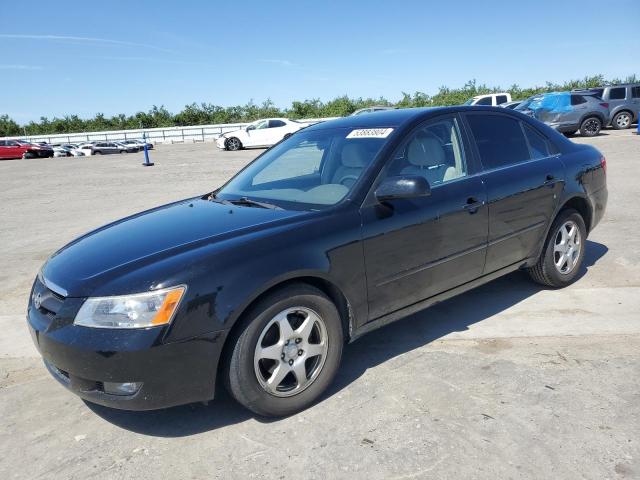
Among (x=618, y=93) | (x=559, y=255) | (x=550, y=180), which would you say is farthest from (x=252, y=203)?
(x=618, y=93)

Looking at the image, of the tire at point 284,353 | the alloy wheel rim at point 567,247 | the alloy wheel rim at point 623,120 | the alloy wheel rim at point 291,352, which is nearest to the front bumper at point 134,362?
the tire at point 284,353

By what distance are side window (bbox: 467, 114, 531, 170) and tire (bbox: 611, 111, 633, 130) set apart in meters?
21.8

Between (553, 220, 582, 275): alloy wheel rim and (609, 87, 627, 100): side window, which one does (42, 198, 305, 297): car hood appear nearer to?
(553, 220, 582, 275): alloy wheel rim

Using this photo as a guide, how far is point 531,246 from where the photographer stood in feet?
14.4

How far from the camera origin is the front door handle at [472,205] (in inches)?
148

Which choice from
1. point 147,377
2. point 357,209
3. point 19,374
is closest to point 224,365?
point 147,377

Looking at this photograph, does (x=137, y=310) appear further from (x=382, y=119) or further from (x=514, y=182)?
(x=514, y=182)

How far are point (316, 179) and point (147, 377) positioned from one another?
6.15ft

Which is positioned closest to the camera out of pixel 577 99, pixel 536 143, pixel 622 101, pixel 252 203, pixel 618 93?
pixel 252 203

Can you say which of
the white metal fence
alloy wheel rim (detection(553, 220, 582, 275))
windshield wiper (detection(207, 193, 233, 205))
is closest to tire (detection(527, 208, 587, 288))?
alloy wheel rim (detection(553, 220, 582, 275))

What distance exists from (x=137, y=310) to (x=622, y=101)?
24995 millimetres

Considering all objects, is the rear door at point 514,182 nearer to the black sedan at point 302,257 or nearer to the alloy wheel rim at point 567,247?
the black sedan at point 302,257

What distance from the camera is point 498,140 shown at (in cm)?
425

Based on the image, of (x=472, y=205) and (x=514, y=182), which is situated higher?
(x=514, y=182)
